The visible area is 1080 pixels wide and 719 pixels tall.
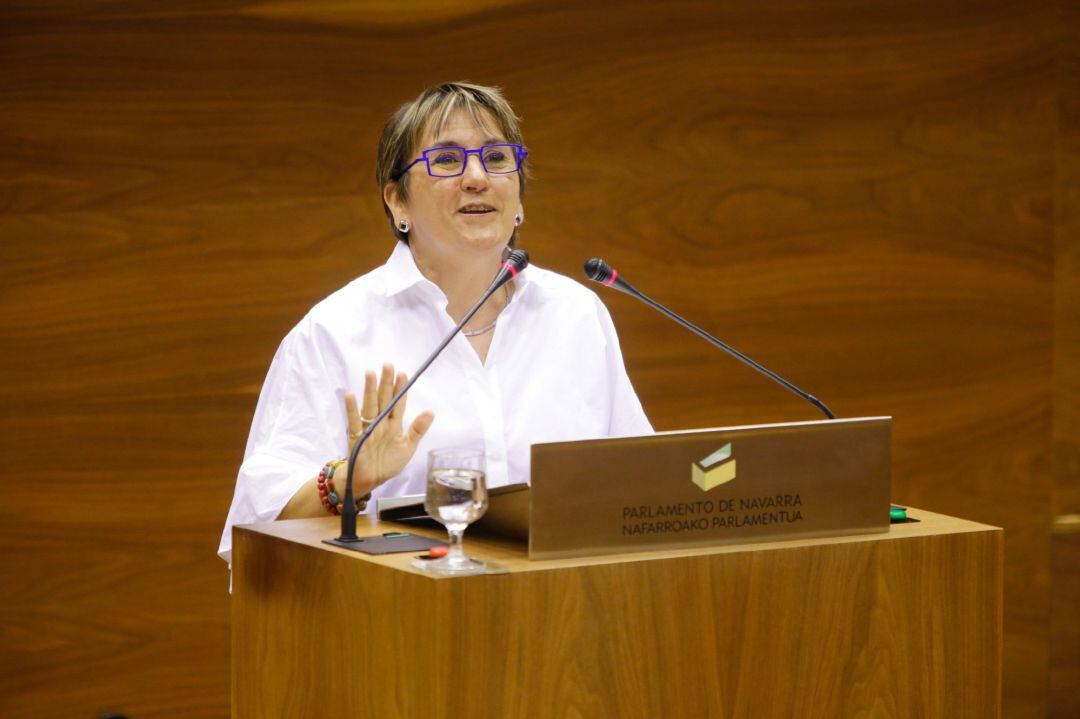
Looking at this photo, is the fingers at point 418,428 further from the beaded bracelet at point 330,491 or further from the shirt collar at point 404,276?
the shirt collar at point 404,276

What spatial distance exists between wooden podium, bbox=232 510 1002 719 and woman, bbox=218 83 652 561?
0.38 meters

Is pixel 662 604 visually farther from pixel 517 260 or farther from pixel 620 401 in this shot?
pixel 620 401

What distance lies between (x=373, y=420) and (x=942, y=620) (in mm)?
862

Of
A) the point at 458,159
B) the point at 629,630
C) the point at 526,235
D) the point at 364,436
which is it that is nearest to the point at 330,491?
the point at 364,436

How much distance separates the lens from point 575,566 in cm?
170

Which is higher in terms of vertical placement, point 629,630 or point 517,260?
point 517,260

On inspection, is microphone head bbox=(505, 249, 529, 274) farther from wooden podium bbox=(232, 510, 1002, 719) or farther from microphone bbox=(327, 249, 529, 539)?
wooden podium bbox=(232, 510, 1002, 719)

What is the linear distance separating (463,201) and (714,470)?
3.03ft

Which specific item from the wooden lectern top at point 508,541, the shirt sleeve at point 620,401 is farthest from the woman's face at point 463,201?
the wooden lectern top at point 508,541

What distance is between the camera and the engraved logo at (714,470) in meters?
1.79

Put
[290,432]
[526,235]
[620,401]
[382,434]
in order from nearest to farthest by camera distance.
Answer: [382,434] → [290,432] → [620,401] → [526,235]

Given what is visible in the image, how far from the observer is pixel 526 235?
146 inches

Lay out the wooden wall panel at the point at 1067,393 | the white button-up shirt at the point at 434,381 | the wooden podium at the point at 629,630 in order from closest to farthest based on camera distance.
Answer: the wooden podium at the point at 629,630 → the white button-up shirt at the point at 434,381 → the wooden wall panel at the point at 1067,393

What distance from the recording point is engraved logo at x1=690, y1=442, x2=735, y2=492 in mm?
1788
